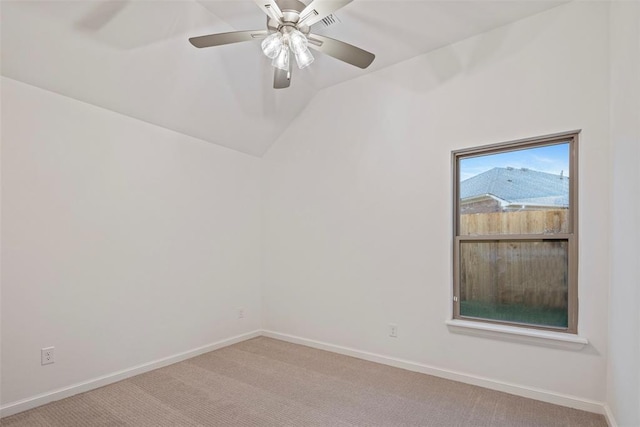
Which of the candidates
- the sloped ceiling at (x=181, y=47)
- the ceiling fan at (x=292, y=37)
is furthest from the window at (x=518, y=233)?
the ceiling fan at (x=292, y=37)

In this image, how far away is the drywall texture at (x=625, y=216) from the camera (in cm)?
167

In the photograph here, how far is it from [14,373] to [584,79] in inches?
176

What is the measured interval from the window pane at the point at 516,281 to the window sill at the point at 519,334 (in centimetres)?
9

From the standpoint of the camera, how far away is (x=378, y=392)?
2650mm

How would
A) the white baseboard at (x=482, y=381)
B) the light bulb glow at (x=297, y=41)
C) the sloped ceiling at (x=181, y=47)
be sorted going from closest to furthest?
the light bulb glow at (x=297, y=41), the sloped ceiling at (x=181, y=47), the white baseboard at (x=482, y=381)

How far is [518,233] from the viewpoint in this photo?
8.93 feet

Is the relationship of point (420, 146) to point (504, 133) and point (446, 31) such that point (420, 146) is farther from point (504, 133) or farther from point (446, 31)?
point (446, 31)

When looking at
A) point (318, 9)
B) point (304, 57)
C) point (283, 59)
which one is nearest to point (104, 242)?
point (283, 59)

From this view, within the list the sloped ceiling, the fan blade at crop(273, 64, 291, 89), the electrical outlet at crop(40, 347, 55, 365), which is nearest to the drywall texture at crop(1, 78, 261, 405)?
the electrical outlet at crop(40, 347, 55, 365)

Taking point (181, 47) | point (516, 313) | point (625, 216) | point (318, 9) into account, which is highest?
point (181, 47)

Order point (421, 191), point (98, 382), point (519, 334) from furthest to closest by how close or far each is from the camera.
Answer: point (421, 191) < point (98, 382) < point (519, 334)

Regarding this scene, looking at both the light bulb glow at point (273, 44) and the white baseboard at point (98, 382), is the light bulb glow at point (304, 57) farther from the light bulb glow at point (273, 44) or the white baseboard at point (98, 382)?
the white baseboard at point (98, 382)

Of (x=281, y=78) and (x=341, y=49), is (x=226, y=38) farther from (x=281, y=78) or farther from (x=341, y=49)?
(x=341, y=49)

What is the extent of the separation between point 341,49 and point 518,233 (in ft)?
6.55
